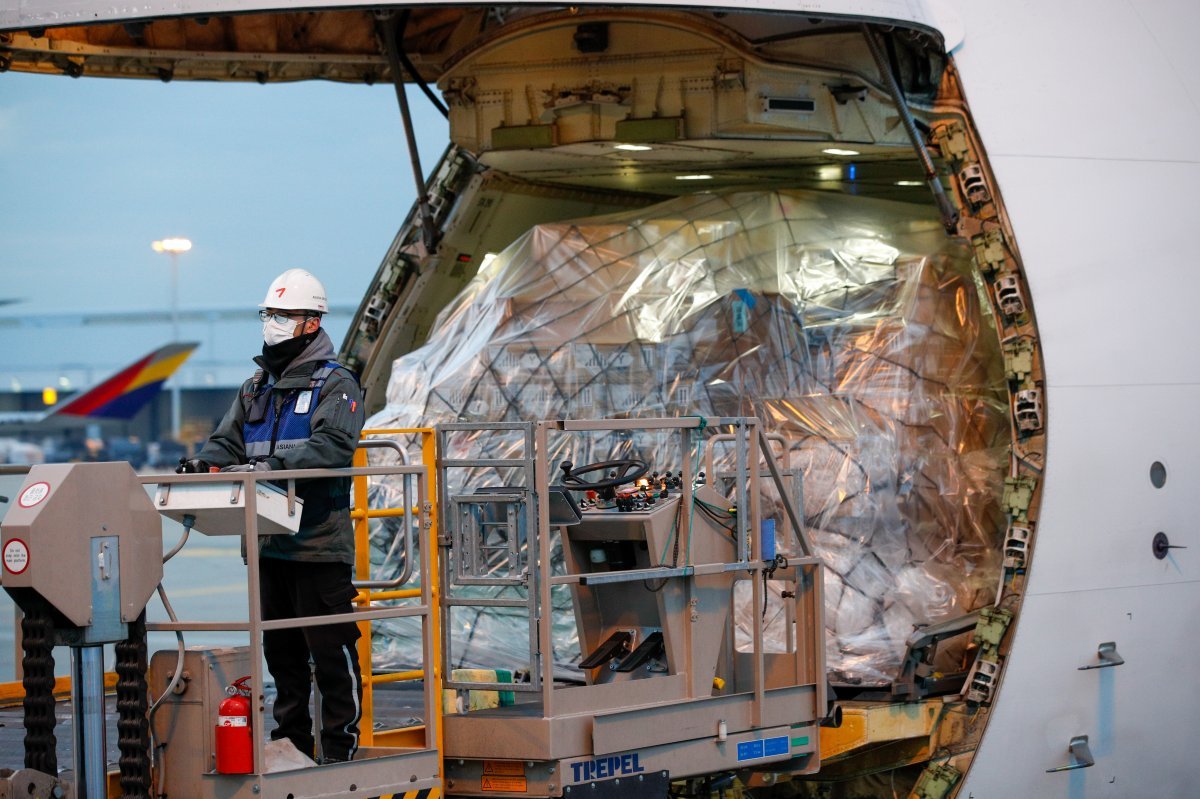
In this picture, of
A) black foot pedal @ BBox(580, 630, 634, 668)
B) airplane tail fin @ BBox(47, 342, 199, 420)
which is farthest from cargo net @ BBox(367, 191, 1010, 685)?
airplane tail fin @ BBox(47, 342, 199, 420)

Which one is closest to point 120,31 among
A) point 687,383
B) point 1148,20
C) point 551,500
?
point 687,383

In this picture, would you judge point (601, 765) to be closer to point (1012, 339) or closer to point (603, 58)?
point (1012, 339)

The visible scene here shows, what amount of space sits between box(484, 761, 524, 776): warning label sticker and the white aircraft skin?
264 centimetres

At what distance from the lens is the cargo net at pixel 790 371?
A: 773cm

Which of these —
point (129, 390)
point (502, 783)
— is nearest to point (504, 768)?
point (502, 783)

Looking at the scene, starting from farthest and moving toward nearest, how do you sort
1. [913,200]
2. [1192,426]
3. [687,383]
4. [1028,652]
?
[913,200], [687,383], [1192,426], [1028,652]

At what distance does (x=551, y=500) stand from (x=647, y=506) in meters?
0.47

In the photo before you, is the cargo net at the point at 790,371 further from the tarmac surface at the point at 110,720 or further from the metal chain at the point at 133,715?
the metal chain at the point at 133,715

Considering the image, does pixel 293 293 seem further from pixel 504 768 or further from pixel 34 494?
pixel 504 768

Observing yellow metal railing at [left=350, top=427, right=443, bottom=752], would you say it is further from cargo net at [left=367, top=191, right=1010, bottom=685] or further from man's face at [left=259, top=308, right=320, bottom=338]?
cargo net at [left=367, top=191, right=1010, bottom=685]

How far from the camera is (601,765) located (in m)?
5.66

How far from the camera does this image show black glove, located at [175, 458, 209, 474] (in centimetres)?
509

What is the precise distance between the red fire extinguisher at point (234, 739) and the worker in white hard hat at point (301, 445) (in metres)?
0.69

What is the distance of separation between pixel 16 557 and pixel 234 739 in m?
0.95
